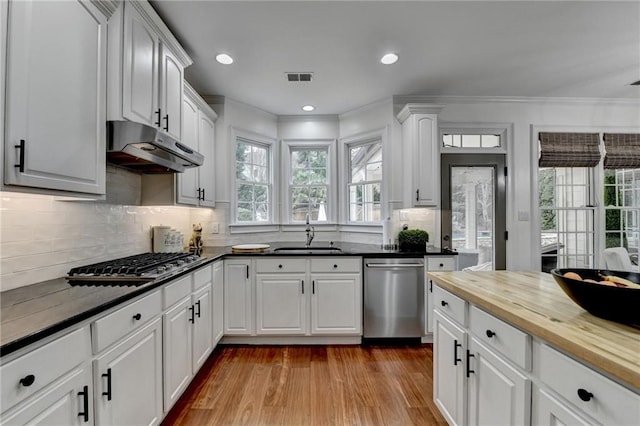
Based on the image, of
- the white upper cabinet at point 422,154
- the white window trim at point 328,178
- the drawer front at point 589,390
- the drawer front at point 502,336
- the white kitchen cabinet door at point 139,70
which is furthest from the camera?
the white window trim at point 328,178

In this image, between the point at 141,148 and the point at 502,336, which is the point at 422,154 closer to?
the point at 502,336

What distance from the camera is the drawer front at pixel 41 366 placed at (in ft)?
2.60

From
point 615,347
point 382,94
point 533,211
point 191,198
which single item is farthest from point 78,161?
point 533,211

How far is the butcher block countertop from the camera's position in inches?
28.0

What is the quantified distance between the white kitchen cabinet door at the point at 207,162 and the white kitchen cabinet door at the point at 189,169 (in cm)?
10

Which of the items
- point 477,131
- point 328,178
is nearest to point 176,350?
point 328,178

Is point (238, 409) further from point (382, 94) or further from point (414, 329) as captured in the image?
point (382, 94)

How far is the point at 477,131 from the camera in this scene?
3457 mm

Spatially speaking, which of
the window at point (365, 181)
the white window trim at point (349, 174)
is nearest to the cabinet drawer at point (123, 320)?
the white window trim at point (349, 174)

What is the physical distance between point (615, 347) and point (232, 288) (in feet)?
8.89

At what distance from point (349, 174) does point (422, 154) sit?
1039 mm

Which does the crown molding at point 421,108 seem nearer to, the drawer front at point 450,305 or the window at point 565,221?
the window at point 565,221

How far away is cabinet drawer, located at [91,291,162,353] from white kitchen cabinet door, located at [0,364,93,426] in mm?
109

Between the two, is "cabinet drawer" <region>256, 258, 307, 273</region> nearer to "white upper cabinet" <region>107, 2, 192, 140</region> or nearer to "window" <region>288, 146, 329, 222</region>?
"window" <region>288, 146, 329, 222</region>
